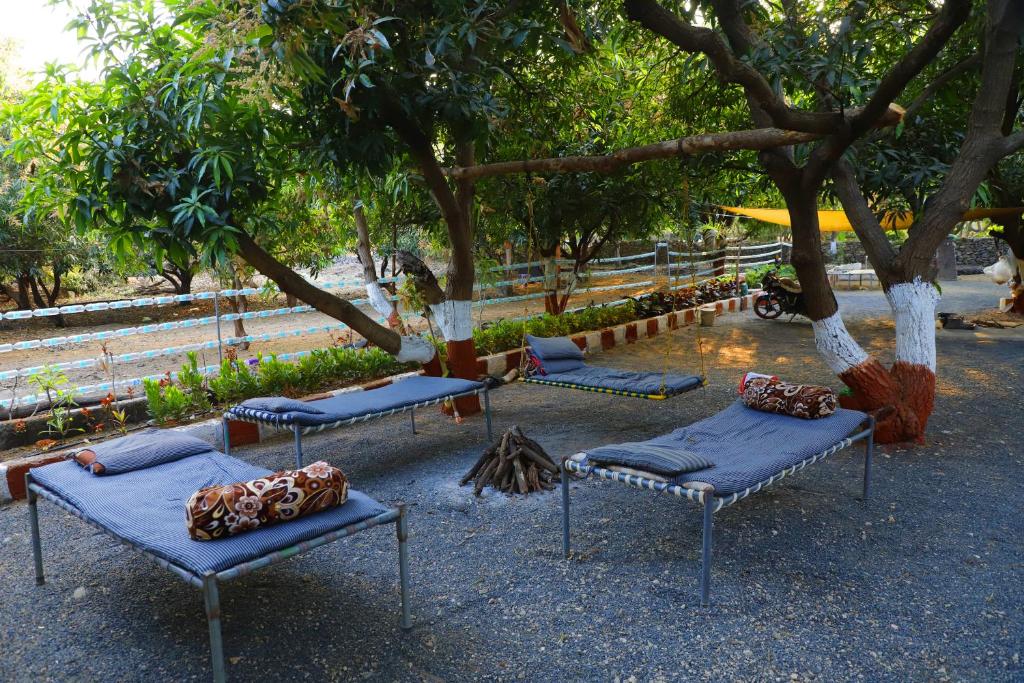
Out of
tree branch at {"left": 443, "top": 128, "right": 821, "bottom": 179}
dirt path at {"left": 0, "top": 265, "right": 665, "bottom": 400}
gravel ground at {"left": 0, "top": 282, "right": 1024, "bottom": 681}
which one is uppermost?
tree branch at {"left": 443, "top": 128, "right": 821, "bottom": 179}

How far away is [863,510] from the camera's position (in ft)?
11.5

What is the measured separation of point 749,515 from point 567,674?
1.55 metres

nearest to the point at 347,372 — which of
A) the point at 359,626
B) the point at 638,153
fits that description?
the point at 638,153

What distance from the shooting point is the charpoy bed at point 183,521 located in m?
2.20

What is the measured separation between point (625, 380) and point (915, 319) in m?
1.86

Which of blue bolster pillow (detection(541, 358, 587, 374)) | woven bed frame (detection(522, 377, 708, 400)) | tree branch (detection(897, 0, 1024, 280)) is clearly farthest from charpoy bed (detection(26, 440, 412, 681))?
tree branch (detection(897, 0, 1024, 280))

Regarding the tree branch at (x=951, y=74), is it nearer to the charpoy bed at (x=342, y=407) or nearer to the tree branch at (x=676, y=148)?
the tree branch at (x=676, y=148)

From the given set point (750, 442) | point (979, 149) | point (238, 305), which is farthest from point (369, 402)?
point (238, 305)

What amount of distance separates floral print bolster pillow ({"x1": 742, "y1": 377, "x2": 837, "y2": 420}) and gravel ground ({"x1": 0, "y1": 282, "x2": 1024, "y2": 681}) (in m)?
0.42

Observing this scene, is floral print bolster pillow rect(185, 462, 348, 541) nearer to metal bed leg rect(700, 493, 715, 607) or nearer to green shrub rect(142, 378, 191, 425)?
metal bed leg rect(700, 493, 715, 607)

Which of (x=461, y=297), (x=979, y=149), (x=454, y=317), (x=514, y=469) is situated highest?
(x=979, y=149)

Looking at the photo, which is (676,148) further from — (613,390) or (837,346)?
(837,346)

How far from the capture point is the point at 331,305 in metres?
4.68

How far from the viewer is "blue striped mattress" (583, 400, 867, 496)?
9.57ft
